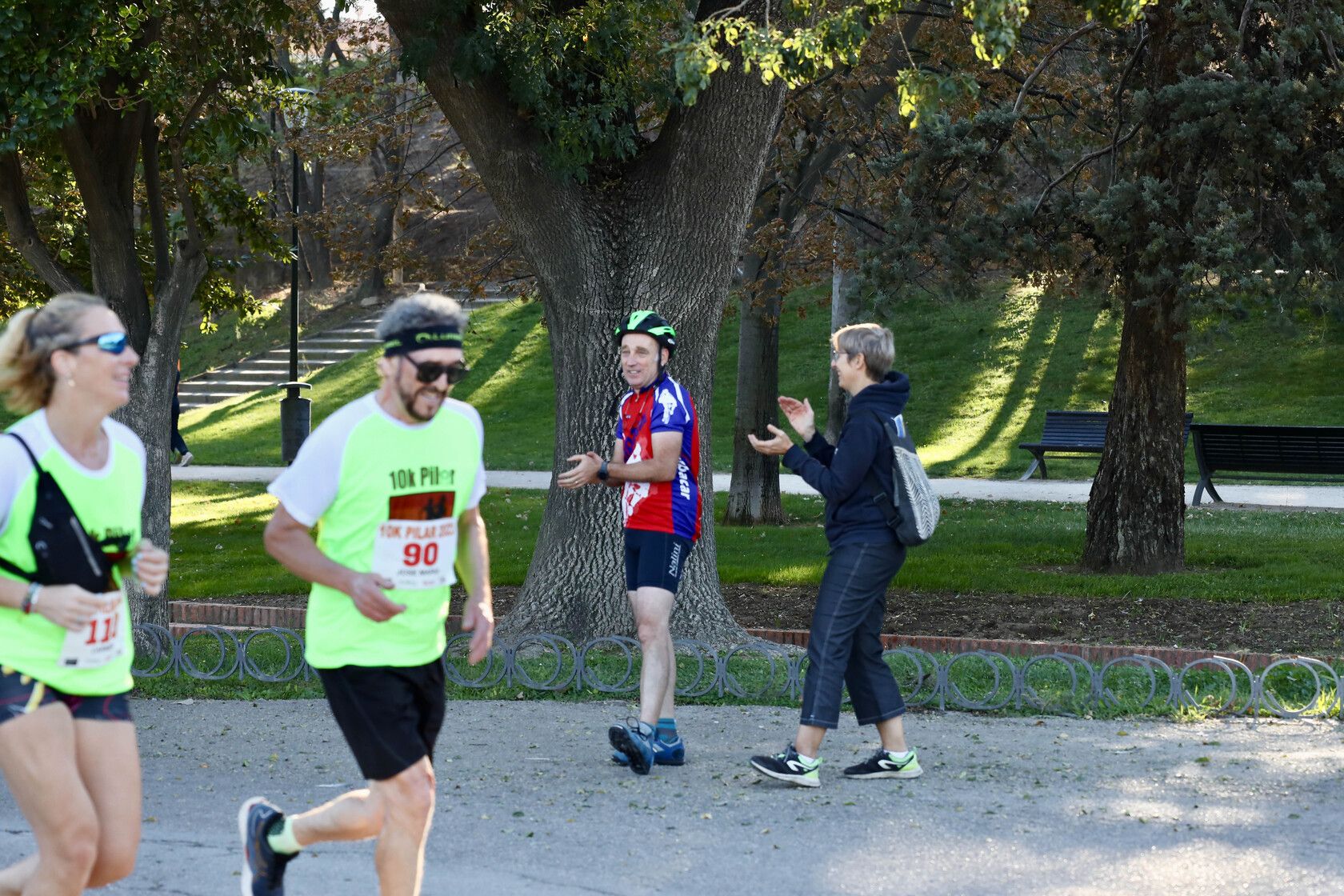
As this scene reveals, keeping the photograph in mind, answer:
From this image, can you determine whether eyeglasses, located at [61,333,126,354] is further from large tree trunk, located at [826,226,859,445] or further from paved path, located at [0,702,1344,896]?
large tree trunk, located at [826,226,859,445]

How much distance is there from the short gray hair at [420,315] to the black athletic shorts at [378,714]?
2.74ft

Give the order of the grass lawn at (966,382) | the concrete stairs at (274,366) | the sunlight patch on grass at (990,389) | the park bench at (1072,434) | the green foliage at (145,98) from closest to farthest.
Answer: the green foliage at (145,98)
the park bench at (1072,434)
the sunlight patch on grass at (990,389)
the grass lawn at (966,382)
the concrete stairs at (274,366)

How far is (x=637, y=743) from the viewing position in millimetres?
6238

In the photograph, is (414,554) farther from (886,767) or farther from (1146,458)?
(1146,458)

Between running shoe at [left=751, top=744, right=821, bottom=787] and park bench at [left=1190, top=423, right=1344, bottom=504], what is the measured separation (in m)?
12.0

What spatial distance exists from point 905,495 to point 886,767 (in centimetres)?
110

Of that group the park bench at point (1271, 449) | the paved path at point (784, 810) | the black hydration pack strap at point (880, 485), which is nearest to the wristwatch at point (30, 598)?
the paved path at point (784, 810)

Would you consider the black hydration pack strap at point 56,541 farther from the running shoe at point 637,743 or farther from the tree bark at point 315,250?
the tree bark at point 315,250

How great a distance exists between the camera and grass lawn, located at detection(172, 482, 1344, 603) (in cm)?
1195

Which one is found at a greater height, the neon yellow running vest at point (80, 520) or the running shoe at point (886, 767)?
the neon yellow running vest at point (80, 520)

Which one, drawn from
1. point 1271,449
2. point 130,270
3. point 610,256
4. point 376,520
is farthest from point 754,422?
point 376,520

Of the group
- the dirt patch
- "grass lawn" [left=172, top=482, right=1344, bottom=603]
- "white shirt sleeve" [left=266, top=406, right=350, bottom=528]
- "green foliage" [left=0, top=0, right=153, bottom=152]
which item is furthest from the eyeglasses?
"grass lawn" [left=172, top=482, right=1344, bottom=603]

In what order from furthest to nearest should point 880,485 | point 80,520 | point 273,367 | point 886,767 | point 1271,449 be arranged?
point 273,367 < point 1271,449 < point 886,767 < point 880,485 < point 80,520

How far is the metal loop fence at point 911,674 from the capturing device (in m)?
7.65
